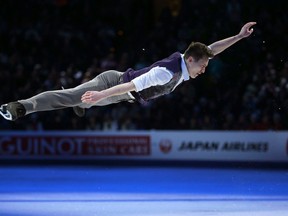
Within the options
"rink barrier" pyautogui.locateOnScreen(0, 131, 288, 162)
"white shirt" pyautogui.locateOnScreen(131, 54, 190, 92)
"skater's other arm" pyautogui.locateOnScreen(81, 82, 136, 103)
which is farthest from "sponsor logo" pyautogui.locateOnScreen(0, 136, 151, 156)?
"skater's other arm" pyautogui.locateOnScreen(81, 82, 136, 103)

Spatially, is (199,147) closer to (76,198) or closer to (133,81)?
(76,198)

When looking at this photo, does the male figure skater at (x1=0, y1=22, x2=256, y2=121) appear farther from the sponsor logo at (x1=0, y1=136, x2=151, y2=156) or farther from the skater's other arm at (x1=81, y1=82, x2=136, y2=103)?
the sponsor logo at (x1=0, y1=136, x2=151, y2=156)

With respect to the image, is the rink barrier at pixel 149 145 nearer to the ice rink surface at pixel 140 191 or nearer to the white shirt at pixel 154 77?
the ice rink surface at pixel 140 191

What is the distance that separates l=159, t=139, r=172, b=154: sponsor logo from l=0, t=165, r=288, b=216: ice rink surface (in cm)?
52

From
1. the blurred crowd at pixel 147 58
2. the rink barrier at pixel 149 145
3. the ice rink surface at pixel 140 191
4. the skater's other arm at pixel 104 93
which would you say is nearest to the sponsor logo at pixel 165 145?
the rink barrier at pixel 149 145

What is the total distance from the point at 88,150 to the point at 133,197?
626 cm

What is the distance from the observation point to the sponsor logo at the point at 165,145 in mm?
17812

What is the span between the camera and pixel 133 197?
11.9 meters

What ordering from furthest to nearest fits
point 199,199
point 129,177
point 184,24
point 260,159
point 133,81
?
point 184,24 → point 260,159 → point 129,177 → point 199,199 → point 133,81

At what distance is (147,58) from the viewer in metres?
20.3

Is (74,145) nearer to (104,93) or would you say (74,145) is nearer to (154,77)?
(154,77)

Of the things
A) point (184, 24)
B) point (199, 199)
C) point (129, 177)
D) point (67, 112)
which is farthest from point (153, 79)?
point (184, 24)

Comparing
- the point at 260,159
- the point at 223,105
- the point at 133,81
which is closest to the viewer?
the point at 133,81

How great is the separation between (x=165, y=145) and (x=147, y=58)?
354 centimetres
